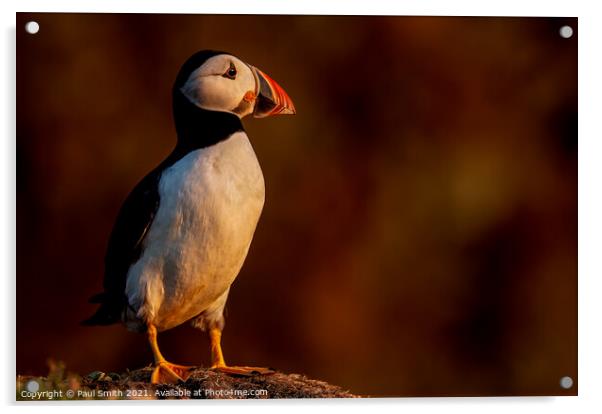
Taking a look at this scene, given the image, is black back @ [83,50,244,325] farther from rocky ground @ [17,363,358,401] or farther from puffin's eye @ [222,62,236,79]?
rocky ground @ [17,363,358,401]

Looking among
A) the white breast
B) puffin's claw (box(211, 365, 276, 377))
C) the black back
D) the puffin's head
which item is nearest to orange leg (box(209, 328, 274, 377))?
puffin's claw (box(211, 365, 276, 377))

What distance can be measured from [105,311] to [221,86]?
80 cm

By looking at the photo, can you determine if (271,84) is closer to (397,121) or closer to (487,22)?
(397,121)

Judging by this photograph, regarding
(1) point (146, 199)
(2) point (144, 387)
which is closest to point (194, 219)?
(1) point (146, 199)

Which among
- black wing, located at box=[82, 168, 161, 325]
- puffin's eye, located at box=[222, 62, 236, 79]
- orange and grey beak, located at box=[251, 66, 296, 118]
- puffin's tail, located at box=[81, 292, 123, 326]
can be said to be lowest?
puffin's tail, located at box=[81, 292, 123, 326]

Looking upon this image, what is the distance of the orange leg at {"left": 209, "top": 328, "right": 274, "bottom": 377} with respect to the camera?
9.09 ft

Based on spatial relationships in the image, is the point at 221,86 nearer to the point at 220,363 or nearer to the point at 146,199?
the point at 146,199

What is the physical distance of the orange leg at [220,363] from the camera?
277 cm

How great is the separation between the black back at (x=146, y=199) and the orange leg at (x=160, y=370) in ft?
0.41

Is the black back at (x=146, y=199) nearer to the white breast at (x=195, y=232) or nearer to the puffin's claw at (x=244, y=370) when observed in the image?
the white breast at (x=195, y=232)

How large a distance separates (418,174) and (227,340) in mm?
817

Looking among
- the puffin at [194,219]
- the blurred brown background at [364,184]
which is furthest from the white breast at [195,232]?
the blurred brown background at [364,184]

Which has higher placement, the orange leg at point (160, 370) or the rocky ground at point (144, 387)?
the orange leg at point (160, 370)

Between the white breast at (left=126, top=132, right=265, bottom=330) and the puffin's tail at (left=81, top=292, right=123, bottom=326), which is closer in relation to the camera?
the white breast at (left=126, top=132, right=265, bottom=330)
